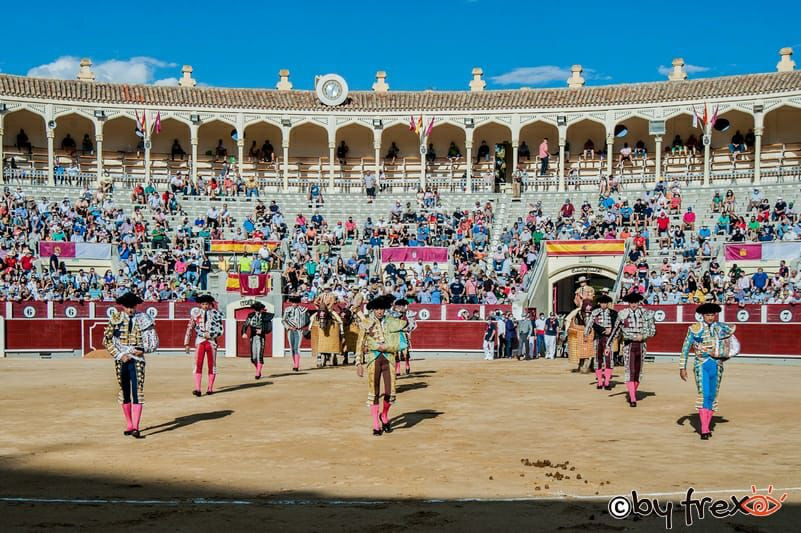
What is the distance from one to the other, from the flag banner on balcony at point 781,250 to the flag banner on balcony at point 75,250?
741 inches

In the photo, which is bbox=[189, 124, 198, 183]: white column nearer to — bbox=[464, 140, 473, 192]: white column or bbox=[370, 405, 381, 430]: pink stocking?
bbox=[464, 140, 473, 192]: white column

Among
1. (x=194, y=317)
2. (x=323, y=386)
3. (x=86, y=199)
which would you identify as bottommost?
(x=323, y=386)

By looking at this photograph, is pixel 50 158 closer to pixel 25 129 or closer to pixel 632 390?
pixel 25 129

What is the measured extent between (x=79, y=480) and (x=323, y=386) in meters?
7.49

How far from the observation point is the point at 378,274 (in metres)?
29.4

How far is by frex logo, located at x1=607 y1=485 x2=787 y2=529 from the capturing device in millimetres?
6996

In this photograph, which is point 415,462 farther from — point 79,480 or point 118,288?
point 118,288

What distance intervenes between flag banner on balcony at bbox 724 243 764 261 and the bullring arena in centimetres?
6

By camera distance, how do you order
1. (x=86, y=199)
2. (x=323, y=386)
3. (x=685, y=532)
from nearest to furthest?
(x=685, y=532) < (x=323, y=386) < (x=86, y=199)

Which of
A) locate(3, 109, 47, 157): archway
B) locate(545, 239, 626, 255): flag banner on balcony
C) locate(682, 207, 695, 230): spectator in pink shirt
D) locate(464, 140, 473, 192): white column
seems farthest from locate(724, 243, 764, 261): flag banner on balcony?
locate(3, 109, 47, 157): archway

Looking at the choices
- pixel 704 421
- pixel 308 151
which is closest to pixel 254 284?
pixel 704 421

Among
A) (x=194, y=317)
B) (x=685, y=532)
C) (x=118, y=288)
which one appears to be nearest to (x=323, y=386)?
(x=194, y=317)

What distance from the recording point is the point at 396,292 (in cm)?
2725

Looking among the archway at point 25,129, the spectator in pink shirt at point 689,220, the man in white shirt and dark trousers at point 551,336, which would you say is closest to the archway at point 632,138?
the spectator in pink shirt at point 689,220
